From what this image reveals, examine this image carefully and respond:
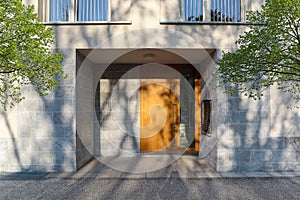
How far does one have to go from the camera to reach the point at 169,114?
719 centimetres

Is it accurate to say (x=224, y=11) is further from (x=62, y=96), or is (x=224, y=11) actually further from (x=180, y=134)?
(x=62, y=96)

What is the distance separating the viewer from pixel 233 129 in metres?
5.14

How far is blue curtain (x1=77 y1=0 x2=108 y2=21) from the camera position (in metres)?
5.49

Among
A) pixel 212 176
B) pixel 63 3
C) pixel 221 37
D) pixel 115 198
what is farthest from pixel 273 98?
pixel 63 3

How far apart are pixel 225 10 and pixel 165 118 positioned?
3.90 m

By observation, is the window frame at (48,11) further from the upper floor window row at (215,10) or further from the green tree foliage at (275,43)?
the green tree foliage at (275,43)

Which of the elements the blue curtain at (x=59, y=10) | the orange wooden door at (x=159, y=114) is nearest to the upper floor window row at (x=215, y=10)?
the orange wooden door at (x=159, y=114)

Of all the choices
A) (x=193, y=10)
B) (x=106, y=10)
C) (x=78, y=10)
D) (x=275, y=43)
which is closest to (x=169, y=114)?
(x=193, y=10)

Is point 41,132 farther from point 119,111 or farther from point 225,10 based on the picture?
point 225,10

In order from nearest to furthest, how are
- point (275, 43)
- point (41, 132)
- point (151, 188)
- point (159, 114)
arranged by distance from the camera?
point (275, 43) < point (151, 188) < point (41, 132) < point (159, 114)

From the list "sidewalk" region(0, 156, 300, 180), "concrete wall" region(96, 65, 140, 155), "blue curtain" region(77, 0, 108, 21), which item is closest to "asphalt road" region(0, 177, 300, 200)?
"sidewalk" region(0, 156, 300, 180)

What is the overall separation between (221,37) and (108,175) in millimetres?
4605

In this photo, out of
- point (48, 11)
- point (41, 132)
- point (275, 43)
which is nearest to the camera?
point (275, 43)

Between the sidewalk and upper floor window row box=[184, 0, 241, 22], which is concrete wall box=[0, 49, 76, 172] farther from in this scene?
upper floor window row box=[184, 0, 241, 22]
